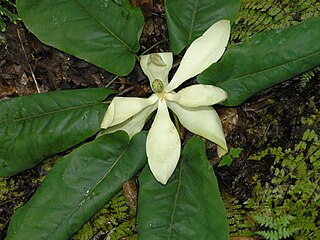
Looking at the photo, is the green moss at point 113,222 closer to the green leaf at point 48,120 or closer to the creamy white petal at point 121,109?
the green leaf at point 48,120

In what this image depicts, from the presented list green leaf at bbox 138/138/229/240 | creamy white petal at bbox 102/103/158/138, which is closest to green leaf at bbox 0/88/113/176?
creamy white petal at bbox 102/103/158/138

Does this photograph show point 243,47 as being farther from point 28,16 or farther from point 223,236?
point 28,16

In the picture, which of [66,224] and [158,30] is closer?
[66,224]

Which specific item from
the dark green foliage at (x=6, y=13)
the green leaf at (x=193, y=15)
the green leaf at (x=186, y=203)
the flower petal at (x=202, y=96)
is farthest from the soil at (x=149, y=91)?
the flower petal at (x=202, y=96)

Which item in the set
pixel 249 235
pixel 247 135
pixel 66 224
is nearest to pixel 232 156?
pixel 247 135

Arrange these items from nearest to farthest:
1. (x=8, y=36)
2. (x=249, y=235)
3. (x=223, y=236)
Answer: (x=223, y=236), (x=249, y=235), (x=8, y=36)

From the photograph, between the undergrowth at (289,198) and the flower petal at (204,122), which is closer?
the flower petal at (204,122)

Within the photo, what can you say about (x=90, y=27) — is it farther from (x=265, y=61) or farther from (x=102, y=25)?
(x=265, y=61)

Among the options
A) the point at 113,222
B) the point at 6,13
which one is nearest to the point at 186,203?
the point at 113,222
